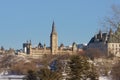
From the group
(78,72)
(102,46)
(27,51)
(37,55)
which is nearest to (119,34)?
(78,72)

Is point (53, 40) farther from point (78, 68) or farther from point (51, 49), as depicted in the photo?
point (78, 68)

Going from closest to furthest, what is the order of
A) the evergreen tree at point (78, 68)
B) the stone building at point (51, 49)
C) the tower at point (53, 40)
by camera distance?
the evergreen tree at point (78, 68), the stone building at point (51, 49), the tower at point (53, 40)

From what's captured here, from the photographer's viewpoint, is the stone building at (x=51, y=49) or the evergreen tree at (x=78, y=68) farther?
the stone building at (x=51, y=49)

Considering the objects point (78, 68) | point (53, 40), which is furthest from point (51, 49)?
point (78, 68)

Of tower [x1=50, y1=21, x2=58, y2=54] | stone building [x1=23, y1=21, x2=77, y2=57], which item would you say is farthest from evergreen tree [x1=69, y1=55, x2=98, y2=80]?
tower [x1=50, y1=21, x2=58, y2=54]

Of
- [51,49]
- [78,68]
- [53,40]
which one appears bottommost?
[78,68]

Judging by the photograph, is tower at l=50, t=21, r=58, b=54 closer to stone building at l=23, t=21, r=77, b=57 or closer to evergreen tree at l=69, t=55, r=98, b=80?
stone building at l=23, t=21, r=77, b=57

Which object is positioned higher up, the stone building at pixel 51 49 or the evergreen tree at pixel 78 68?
the stone building at pixel 51 49

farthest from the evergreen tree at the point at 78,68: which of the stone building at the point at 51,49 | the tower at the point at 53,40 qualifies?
the tower at the point at 53,40

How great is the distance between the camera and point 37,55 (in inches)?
7013

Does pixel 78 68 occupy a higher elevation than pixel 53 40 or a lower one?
lower

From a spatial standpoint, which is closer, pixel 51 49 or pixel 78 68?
pixel 78 68

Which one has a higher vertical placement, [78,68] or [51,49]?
[51,49]

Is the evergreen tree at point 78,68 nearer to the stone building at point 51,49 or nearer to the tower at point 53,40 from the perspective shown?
the stone building at point 51,49
